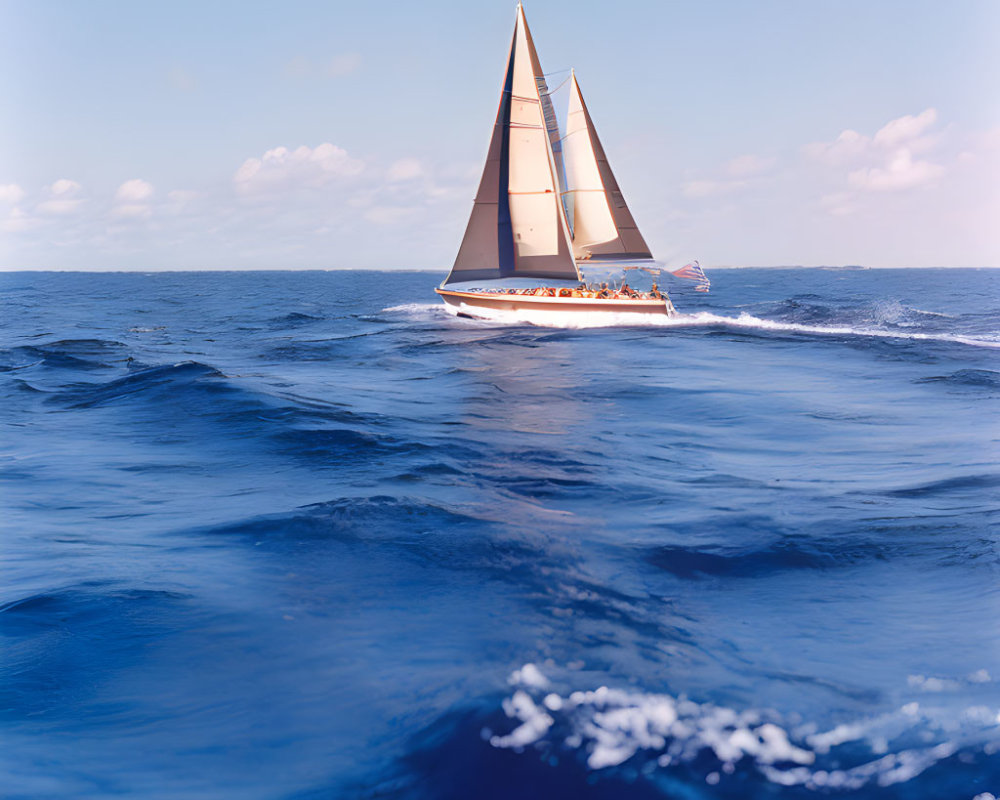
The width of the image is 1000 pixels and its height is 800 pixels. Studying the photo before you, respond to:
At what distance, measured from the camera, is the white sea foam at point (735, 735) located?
423 cm

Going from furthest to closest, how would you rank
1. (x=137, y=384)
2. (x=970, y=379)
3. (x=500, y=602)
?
1. (x=970, y=379)
2. (x=137, y=384)
3. (x=500, y=602)

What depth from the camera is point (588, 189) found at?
40.2 m

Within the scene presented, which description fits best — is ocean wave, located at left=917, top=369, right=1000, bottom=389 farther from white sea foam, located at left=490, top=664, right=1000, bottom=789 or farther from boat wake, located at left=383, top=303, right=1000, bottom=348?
white sea foam, located at left=490, top=664, right=1000, bottom=789

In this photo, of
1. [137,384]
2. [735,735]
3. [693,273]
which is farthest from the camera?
[693,273]

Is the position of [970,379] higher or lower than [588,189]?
lower

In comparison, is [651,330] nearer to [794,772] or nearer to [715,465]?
[715,465]

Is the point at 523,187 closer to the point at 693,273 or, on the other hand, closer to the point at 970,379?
the point at 693,273

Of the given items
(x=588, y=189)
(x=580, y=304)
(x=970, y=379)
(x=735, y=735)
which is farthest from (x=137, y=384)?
(x=588, y=189)

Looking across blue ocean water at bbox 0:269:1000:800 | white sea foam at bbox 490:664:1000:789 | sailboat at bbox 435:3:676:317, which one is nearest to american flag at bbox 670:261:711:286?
sailboat at bbox 435:3:676:317

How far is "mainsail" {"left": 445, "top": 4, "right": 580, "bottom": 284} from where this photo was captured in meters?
37.5

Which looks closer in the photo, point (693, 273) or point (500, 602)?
point (500, 602)

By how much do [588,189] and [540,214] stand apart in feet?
13.2

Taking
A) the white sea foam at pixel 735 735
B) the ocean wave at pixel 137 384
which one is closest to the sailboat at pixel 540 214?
the ocean wave at pixel 137 384

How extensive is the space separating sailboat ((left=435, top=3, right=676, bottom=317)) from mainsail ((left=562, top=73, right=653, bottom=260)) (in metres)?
0.06
